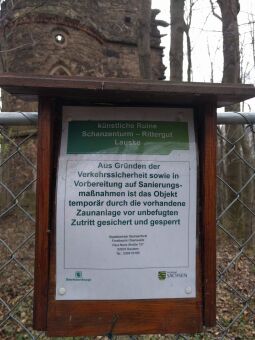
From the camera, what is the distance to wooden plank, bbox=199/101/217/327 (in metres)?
1.66

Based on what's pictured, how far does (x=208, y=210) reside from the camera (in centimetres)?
166

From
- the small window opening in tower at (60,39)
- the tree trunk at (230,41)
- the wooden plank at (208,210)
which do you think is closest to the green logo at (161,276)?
the wooden plank at (208,210)

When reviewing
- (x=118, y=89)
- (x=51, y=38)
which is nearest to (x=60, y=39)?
(x=51, y=38)

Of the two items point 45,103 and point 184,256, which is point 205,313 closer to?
point 184,256

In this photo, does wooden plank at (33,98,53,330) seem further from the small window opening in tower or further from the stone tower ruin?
the small window opening in tower

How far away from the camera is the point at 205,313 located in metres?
1.67

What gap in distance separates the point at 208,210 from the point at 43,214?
25.0 inches

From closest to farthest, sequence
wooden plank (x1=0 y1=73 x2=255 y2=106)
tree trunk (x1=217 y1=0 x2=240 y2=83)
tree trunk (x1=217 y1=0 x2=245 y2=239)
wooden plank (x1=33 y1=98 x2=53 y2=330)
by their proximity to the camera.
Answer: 1. wooden plank (x1=0 y1=73 x2=255 y2=106)
2. wooden plank (x1=33 y1=98 x2=53 y2=330)
3. tree trunk (x1=217 y1=0 x2=245 y2=239)
4. tree trunk (x1=217 y1=0 x2=240 y2=83)

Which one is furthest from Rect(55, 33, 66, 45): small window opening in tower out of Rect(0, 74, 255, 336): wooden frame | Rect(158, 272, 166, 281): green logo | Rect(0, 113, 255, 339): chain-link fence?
Rect(158, 272, 166, 281): green logo

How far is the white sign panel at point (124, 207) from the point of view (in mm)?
1586

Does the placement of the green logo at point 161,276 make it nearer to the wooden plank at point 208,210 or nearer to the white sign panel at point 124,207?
the white sign panel at point 124,207

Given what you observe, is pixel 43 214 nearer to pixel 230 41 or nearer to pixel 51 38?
pixel 230 41

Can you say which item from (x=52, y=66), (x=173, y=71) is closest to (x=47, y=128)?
(x=173, y=71)

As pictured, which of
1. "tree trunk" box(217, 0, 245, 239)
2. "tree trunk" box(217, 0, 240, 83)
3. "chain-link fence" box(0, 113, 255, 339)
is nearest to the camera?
"chain-link fence" box(0, 113, 255, 339)
